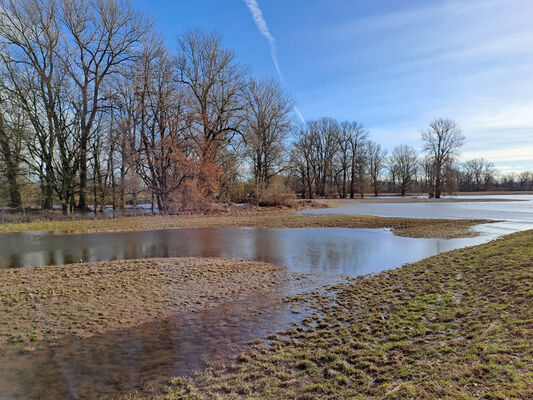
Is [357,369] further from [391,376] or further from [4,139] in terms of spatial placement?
[4,139]

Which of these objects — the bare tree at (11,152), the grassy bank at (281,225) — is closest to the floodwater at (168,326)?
the grassy bank at (281,225)

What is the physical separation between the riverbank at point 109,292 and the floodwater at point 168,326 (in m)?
0.37

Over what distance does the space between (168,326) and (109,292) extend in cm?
221

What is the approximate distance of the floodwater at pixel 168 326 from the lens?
3.58 m

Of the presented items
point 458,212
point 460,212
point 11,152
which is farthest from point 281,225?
point 11,152

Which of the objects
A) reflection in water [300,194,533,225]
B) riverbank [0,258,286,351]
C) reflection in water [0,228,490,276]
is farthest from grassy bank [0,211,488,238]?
riverbank [0,258,286,351]

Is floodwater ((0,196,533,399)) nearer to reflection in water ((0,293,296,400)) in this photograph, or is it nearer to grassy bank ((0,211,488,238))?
reflection in water ((0,293,296,400))

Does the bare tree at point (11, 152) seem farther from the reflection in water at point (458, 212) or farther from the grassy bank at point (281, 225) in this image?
the reflection in water at point (458, 212)

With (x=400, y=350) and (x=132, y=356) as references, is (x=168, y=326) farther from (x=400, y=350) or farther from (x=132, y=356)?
(x=400, y=350)

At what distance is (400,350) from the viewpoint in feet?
12.8

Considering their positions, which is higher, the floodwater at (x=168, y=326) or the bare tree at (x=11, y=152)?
the bare tree at (x=11, y=152)

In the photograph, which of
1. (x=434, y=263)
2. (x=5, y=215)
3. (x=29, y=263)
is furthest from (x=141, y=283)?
(x=5, y=215)

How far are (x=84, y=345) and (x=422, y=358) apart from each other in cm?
466

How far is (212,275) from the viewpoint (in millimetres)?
7938
